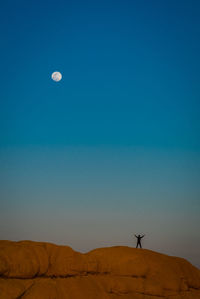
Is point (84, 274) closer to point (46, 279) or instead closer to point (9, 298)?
point (46, 279)

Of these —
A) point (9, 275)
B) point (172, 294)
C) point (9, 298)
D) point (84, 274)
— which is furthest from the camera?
point (172, 294)

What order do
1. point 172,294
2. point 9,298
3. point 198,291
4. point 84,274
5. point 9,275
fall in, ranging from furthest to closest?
point 198,291 < point 172,294 < point 84,274 < point 9,275 < point 9,298

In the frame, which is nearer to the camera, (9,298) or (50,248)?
(9,298)

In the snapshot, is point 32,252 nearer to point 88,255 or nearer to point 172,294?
point 88,255

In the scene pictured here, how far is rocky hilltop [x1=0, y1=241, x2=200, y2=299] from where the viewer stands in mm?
32031

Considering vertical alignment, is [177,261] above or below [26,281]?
above

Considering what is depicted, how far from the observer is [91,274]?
38.3 metres

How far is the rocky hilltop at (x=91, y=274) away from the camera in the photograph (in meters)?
32.0

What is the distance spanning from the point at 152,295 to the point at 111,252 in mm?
7515

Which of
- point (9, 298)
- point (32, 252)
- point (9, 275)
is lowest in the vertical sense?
point (9, 298)

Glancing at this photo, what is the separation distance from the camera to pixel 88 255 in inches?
1561

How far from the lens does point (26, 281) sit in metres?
32.6

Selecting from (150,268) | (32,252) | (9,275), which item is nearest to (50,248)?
(32,252)

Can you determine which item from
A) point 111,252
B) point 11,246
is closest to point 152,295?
point 111,252
